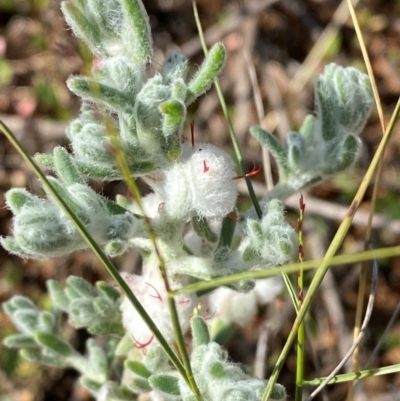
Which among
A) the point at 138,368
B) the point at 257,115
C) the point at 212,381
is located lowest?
the point at 257,115

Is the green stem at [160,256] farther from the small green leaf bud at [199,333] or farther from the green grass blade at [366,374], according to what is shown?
the green grass blade at [366,374]

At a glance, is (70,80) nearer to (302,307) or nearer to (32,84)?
(302,307)

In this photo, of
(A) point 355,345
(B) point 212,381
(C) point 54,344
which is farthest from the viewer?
(C) point 54,344

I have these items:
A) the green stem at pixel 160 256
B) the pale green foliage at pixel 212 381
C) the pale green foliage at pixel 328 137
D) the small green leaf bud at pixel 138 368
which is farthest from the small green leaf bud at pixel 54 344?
the pale green foliage at pixel 328 137

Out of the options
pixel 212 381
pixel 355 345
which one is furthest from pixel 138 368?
pixel 355 345

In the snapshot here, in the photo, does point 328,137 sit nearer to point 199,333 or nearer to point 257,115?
point 199,333

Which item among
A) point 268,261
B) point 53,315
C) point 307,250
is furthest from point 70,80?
point 307,250

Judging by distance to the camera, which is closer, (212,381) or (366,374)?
(212,381)

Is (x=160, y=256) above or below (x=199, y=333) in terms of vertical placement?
above
